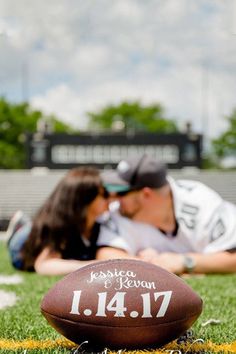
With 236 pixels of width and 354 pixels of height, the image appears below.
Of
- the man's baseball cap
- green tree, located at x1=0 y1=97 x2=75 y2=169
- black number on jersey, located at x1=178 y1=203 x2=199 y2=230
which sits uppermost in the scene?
the man's baseball cap

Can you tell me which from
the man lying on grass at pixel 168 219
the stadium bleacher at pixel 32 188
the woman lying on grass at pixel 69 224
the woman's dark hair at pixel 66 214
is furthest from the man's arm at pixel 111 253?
the stadium bleacher at pixel 32 188

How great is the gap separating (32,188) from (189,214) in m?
20.0

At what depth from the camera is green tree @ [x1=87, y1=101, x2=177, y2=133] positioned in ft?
139

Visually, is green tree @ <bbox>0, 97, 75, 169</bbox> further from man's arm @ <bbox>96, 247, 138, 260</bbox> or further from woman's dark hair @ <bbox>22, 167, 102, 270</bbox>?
man's arm @ <bbox>96, 247, 138, 260</bbox>

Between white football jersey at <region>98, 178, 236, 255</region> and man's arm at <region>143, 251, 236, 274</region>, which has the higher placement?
white football jersey at <region>98, 178, 236, 255</region>

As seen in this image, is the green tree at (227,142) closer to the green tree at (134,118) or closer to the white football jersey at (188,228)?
the green tree at (134,118)

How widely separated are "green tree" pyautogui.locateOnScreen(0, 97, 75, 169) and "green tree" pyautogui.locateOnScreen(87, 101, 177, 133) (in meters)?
5.30

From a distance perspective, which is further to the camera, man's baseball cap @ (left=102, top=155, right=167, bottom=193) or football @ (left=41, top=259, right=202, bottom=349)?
man's baseball cap @ (left=102, top=155, right=167, bottom=193)

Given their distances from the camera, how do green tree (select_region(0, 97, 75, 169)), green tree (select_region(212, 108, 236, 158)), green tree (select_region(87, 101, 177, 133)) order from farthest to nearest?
green tree (select_region(87, 101, 177, 133)), green tree (select_region(0, 97, 75, 169)), green tree (select_region(212, 108, 236, 158))

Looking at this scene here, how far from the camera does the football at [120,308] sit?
6.54 feet

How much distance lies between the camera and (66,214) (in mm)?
4547

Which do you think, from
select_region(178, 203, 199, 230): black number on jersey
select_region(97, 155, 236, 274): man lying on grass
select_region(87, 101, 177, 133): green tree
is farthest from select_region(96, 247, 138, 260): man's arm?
select_region(87, 101, 177, 133): green tree

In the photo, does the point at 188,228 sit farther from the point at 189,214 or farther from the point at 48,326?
the point at 48,326

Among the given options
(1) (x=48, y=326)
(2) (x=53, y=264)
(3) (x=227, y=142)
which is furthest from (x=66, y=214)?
(3) (x=227, y=142)
